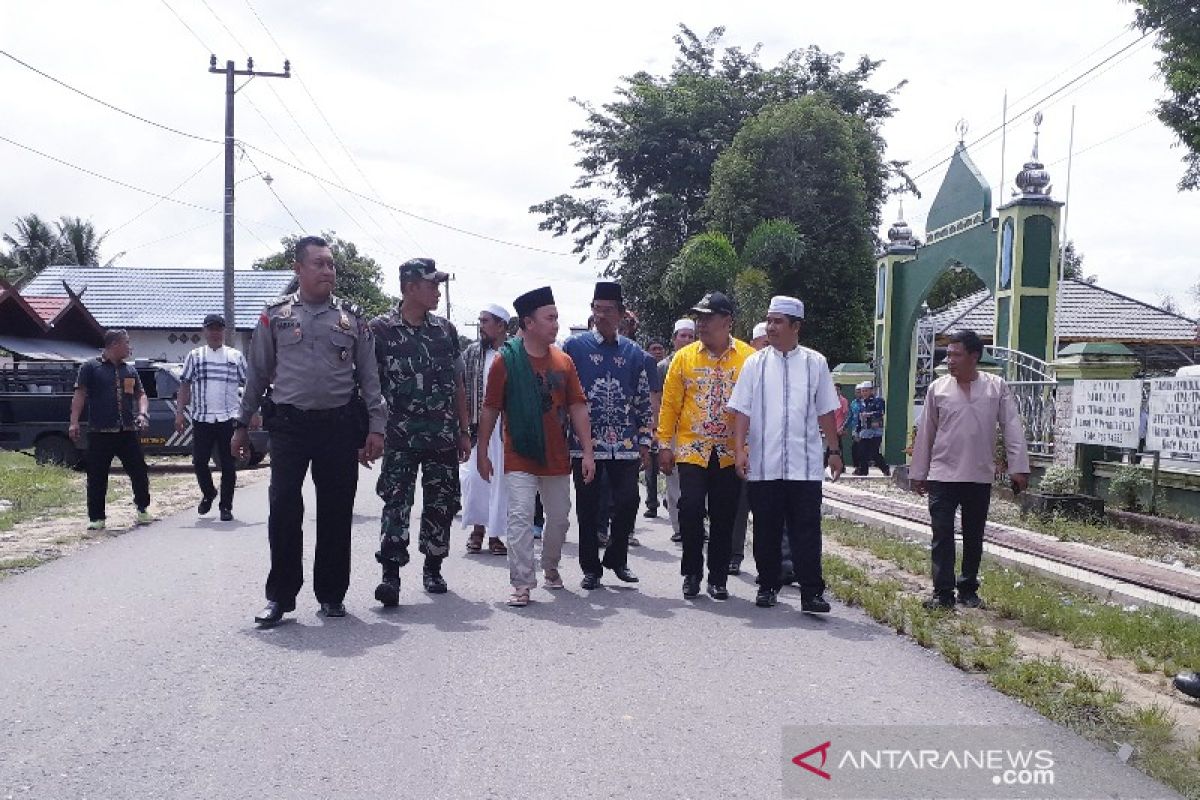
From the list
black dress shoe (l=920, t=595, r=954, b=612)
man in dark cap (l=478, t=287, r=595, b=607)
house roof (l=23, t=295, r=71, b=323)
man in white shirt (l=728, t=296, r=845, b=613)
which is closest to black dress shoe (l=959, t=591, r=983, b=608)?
black dress shoe (l=920, t=595, r=954, b=612)

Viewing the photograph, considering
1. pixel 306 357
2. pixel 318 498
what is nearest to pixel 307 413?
pixel 306 357

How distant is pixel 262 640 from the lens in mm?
5449

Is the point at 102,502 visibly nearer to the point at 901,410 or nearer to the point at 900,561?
the point at 900,561

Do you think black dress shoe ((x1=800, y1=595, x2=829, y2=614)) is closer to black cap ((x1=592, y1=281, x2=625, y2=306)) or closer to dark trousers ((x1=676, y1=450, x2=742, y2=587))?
dark trousers ((x1=676, y1=450, x2=742, y2=587))

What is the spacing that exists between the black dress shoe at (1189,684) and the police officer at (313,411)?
13.0 ft

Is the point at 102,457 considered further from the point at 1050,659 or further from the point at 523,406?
the point at 1050,659

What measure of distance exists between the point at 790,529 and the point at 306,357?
2.96 metres

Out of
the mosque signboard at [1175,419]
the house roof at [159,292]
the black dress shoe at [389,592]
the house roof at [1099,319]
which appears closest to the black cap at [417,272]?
the black dress shoe at [389,592]

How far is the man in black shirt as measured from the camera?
374 inches

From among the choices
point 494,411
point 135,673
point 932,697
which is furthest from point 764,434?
point 135,673

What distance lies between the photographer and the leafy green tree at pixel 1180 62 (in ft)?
45.8

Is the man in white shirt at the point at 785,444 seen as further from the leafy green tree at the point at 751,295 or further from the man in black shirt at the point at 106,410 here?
the leafy green tree at the point at 751,295

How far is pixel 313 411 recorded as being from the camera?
588 cm

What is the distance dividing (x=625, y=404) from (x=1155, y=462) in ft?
20.1
